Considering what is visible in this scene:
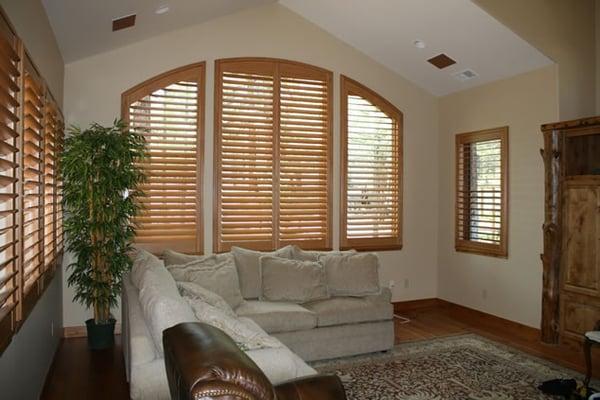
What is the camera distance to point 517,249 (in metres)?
5.59

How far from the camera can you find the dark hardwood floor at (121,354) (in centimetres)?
381

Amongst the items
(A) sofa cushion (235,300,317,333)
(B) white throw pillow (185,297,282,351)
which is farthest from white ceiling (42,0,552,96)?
(A) sofa cushion (235,300,317,333)

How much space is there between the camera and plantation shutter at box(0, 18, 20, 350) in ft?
7.07

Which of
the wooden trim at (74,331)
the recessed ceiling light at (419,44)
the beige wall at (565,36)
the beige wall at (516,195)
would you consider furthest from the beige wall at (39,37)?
the beige wall at (516,195)

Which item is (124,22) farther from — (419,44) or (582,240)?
(582,240)

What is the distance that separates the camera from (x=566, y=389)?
3.63m

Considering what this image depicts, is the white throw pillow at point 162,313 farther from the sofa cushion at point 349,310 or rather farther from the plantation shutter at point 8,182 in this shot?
the sofa cushion at point 349,310

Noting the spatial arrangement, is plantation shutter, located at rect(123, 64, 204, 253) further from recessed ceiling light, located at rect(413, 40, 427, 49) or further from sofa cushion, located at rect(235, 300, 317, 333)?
recessed ceiling light, located at rect(413, 40, 427, 49)

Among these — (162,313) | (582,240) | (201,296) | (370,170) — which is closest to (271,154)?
(370,170)

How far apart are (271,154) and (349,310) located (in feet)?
7.36

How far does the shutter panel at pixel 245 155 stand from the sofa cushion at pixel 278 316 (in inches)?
56.6

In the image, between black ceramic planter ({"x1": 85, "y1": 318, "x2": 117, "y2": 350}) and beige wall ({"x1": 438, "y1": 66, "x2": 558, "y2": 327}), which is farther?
beige wall ({"x1": 438, "y1": 66, "x2": 558, "y2": 327})

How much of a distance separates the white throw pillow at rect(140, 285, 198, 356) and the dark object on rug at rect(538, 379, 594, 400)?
277 cm

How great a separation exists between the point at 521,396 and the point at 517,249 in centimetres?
224
